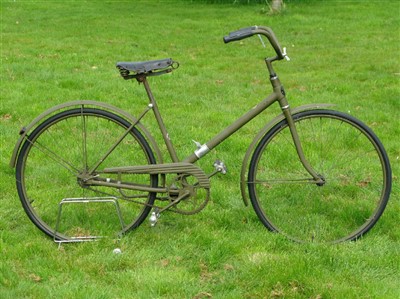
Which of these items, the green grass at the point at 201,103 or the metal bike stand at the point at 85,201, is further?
the metal bike stand at the point at 85,201

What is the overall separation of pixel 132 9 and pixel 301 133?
57.0 feet

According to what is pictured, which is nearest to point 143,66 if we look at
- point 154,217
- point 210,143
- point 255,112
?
point 210,143

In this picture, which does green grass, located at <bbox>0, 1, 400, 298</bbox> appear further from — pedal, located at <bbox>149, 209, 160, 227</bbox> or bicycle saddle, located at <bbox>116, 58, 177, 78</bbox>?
bicycle saddle, located at <bbox>116, 58, 177, 78</bbox>

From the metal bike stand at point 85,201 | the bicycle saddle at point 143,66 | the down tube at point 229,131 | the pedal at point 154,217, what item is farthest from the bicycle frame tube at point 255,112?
the metal bike stand at point 85,201

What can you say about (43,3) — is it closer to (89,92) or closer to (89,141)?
(89,92)

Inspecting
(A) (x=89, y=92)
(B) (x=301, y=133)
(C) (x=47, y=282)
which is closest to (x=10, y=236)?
(C) (x=47, y=282)

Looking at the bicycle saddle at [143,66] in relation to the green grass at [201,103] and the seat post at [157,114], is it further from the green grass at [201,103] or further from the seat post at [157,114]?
the green grass at [201,103]

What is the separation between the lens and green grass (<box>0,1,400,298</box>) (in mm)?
4953

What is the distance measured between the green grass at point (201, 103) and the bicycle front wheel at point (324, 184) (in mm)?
233

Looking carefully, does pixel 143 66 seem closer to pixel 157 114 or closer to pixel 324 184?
pixel 157 114

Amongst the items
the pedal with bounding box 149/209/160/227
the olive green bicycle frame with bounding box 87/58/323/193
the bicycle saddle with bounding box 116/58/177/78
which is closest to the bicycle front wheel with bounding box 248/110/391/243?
the olive green bicycle frame with bounding box 87/58/323/193

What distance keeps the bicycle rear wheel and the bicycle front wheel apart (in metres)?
1.09

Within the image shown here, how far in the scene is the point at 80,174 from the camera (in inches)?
222

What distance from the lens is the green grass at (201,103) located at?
4.95 m
